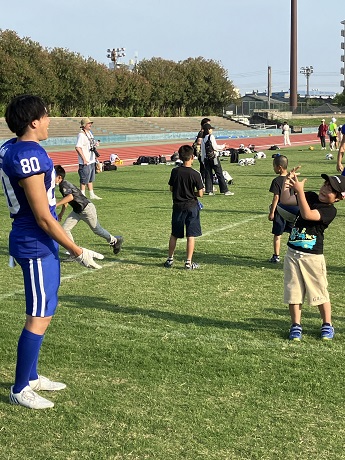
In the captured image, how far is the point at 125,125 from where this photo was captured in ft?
192

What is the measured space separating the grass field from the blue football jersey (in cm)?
106

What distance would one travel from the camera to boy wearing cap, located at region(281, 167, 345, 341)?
5500mm

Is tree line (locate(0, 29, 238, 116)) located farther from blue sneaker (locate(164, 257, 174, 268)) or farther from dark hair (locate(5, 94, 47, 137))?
dark hair (locate(5, 94, 47, 137))

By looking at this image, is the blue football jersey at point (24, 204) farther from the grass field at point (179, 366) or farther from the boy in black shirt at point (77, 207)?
the boy in black shirt at point (77, 207)

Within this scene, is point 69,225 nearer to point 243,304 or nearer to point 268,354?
→ point 243,304

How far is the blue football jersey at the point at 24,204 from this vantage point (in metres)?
4.13

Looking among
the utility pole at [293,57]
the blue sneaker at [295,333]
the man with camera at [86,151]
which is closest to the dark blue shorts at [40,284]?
the blue sneaker at [295,333]

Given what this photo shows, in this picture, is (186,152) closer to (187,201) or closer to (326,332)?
(187,201)

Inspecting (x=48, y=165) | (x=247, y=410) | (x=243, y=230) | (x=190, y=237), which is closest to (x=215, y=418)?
(x=247, y=410)

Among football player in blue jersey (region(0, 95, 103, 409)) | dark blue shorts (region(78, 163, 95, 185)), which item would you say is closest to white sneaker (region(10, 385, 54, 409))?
football player in blue jersey (region(0, 95, 103, 409))

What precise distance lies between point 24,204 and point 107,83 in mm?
61015

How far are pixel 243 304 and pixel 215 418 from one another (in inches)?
106

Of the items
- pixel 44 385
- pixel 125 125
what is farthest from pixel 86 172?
pixel 125 125

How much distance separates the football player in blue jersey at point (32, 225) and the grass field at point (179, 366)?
17.8 inches
